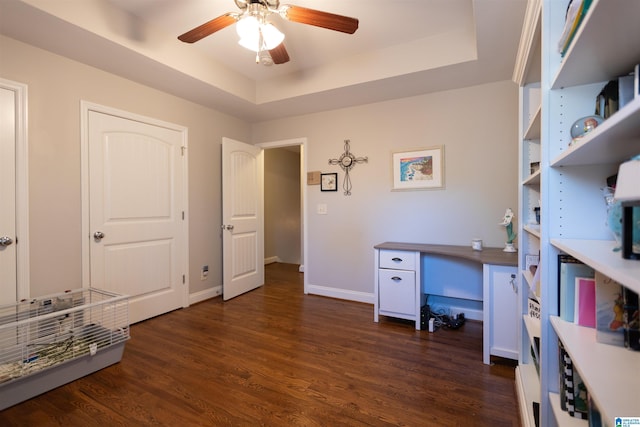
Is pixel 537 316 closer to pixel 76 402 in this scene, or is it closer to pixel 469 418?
pixel 469 418

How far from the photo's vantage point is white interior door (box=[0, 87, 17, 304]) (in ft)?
6.59

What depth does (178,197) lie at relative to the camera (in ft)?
10.4

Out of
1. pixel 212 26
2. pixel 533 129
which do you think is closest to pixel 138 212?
pixel 212 26

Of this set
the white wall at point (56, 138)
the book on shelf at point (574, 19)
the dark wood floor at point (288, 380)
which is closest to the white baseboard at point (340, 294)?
the dark wood floor at point (288, 380)

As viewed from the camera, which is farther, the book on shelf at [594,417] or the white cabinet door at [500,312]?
the white cabinet door at [500,312]

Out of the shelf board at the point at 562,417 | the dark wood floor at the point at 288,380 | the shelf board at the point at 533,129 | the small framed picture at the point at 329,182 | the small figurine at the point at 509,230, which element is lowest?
the dark wood floor at the point at 288,380

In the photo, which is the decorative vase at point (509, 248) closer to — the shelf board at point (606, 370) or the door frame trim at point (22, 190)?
the shelf board at point (606, 370)

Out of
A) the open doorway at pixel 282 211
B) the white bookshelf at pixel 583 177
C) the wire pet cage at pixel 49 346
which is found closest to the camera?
the white bookshelf at pixel 583 177

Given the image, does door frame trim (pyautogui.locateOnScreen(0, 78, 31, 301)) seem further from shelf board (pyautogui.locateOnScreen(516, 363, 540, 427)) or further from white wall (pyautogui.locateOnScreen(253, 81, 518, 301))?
shelf board (pyautogui.locateOnScreen(516, 363, 540, 427))

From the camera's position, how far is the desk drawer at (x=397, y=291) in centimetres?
267

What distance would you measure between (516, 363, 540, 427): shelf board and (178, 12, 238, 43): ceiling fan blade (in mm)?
2684

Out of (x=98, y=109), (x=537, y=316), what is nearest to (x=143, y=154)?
(x=98, y=109)

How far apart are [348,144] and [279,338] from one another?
227 centimetres

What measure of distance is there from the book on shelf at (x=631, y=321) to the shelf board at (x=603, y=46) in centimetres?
68
